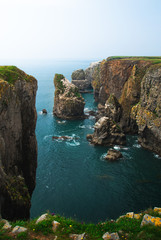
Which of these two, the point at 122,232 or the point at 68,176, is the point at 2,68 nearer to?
the point at 122,232

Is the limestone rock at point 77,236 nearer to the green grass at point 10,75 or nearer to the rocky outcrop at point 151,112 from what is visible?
the green grass at point 10,75

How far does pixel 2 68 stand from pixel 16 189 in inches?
681

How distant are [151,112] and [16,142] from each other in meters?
45.1

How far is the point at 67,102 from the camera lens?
309 ft

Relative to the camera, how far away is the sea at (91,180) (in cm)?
3827

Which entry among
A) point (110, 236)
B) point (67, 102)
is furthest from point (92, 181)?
point (67, 102)

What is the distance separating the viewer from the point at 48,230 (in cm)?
1554

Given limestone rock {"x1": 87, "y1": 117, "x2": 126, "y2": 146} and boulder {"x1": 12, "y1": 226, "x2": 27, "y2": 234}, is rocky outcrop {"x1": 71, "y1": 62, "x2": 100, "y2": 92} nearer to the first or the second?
limestone rock {"x1": 87, "y1": 117, "x2": 126, "y2": 146}

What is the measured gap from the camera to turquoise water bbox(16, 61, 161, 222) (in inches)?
1510

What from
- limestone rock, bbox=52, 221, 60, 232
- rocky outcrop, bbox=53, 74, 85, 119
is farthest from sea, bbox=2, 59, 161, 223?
rocky outcrop, bbox=53, 74, 85, 119

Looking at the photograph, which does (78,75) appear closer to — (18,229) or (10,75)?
(10,75)

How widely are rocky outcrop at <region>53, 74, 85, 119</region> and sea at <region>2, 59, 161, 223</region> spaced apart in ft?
74.8

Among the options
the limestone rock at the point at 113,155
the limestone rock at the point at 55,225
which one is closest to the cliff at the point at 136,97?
the limestone rock at the point at 113,155

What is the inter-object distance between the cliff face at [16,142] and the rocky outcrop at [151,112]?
39.4 meters
